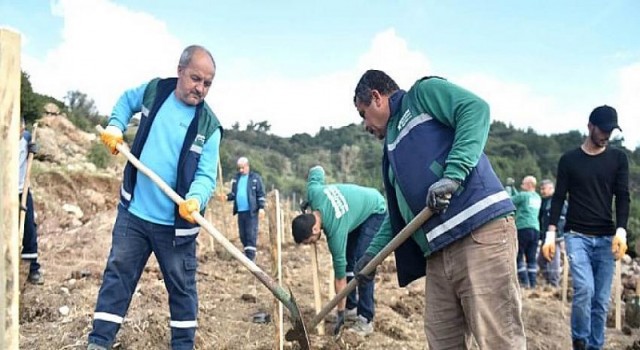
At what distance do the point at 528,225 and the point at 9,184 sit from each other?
825 cm

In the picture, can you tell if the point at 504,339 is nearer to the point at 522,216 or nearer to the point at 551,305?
the point at 551,305

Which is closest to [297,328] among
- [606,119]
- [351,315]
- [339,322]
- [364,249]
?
[339,322]

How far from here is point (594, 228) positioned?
4.33 m

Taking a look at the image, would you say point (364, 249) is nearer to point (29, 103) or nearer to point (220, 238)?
point (220, 238)

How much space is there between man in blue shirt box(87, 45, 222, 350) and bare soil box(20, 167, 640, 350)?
0.76 metres

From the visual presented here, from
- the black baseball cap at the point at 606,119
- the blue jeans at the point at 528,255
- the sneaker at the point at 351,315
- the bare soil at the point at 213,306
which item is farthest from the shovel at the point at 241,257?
the blue jeans at the point at 528,255

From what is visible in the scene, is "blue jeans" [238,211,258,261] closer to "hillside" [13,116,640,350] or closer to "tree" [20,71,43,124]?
"hillside" [13,116,640,350]

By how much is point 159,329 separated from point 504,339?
104 inches

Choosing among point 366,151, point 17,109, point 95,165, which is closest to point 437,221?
point 17,109

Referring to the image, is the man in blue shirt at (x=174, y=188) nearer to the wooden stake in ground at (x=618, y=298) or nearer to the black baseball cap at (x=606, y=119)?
the black baseball cap at (x=606, y=119)

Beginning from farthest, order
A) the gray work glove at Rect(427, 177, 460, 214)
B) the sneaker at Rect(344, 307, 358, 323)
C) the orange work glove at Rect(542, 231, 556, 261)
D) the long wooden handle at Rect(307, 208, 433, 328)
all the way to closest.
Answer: the sneaker at Rect(344, 307, 358, 323) → the orange work glove at Rect(542, 231, 556, 261) → the long wooden handle at Rect(307, 208, 433, 328) → the gray work glove at Rect(427, 177, 460, 214)

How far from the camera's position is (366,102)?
3.01m

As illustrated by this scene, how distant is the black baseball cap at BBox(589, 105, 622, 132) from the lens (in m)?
4.14

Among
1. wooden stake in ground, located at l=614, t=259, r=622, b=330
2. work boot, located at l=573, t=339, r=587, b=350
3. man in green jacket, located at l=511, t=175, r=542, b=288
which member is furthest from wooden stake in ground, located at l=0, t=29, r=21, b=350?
man in green jacket, located at l=511, t=175, r=542, b=288
